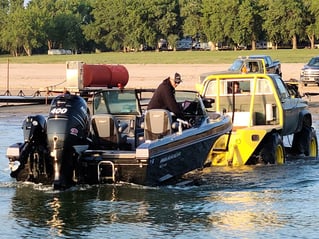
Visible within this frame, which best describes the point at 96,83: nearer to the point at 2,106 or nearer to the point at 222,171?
the point at 2,106

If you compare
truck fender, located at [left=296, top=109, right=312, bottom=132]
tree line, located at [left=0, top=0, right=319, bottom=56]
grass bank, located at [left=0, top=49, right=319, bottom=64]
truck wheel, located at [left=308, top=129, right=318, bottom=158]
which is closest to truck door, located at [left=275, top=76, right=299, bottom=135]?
truck fender, located at [left=296, top=109, right=312, bottom=132]

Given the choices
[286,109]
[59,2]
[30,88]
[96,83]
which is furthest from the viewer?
[59,2]

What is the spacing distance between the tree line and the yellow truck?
99938 millimetres

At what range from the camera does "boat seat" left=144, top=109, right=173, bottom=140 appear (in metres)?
13.4

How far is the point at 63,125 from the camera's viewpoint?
12445mm

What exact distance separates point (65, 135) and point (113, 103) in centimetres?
303

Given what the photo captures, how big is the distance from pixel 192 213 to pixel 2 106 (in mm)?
21287

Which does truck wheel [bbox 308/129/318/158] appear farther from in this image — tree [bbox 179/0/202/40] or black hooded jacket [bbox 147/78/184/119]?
tree [bbox 179/0/202/40]

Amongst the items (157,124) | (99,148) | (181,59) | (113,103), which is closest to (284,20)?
(181,59)

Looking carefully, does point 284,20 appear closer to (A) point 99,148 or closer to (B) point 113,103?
(B) point 113,103

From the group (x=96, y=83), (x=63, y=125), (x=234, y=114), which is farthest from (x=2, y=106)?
(x=63, y=125)

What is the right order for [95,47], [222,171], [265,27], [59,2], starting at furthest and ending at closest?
1. [59,2]
2. [95,47]
3. [265,27]
4. [222,171]

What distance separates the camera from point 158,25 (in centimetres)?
13662

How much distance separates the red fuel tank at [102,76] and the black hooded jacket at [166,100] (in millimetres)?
19314
